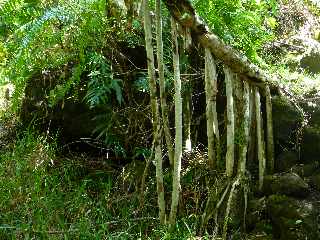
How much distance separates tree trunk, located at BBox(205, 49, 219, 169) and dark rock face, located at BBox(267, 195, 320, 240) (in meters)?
0.53

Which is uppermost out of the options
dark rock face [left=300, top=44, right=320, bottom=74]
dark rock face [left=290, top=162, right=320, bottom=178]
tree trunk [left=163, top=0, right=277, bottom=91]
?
dark rock face [left=300, top=44, right=320, bottom=74]

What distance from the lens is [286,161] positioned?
3467mm

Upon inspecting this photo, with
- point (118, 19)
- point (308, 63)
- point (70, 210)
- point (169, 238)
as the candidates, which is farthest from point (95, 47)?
point (308, 63)

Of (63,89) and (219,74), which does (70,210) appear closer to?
(63,89)

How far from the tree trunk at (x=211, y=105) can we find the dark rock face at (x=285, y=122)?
1.45 ft

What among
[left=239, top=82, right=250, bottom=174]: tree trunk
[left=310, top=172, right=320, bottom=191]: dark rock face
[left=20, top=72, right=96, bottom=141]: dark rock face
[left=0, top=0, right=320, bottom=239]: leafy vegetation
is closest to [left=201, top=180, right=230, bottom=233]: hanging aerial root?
[left=0, top=0, right=320, bottom=239]: leafy vegetation

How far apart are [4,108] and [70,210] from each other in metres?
2.48

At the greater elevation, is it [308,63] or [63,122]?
[308,63]

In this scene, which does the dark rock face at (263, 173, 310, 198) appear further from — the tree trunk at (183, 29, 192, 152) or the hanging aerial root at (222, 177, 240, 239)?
the tree trunk at (183, 29, 192, 152)

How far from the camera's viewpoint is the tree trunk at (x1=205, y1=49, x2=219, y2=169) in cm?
329

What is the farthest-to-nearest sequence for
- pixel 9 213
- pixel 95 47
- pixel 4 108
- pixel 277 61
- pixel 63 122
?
pixel 4 108 → pixel 277 61 → pixel 63 122 → pixel 95 47 → pixel 9 213

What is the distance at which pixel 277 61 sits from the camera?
15.9 ft

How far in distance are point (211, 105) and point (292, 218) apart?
0.87 meters

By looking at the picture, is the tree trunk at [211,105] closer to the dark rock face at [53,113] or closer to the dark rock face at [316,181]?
the dark rock face at [316,181]
